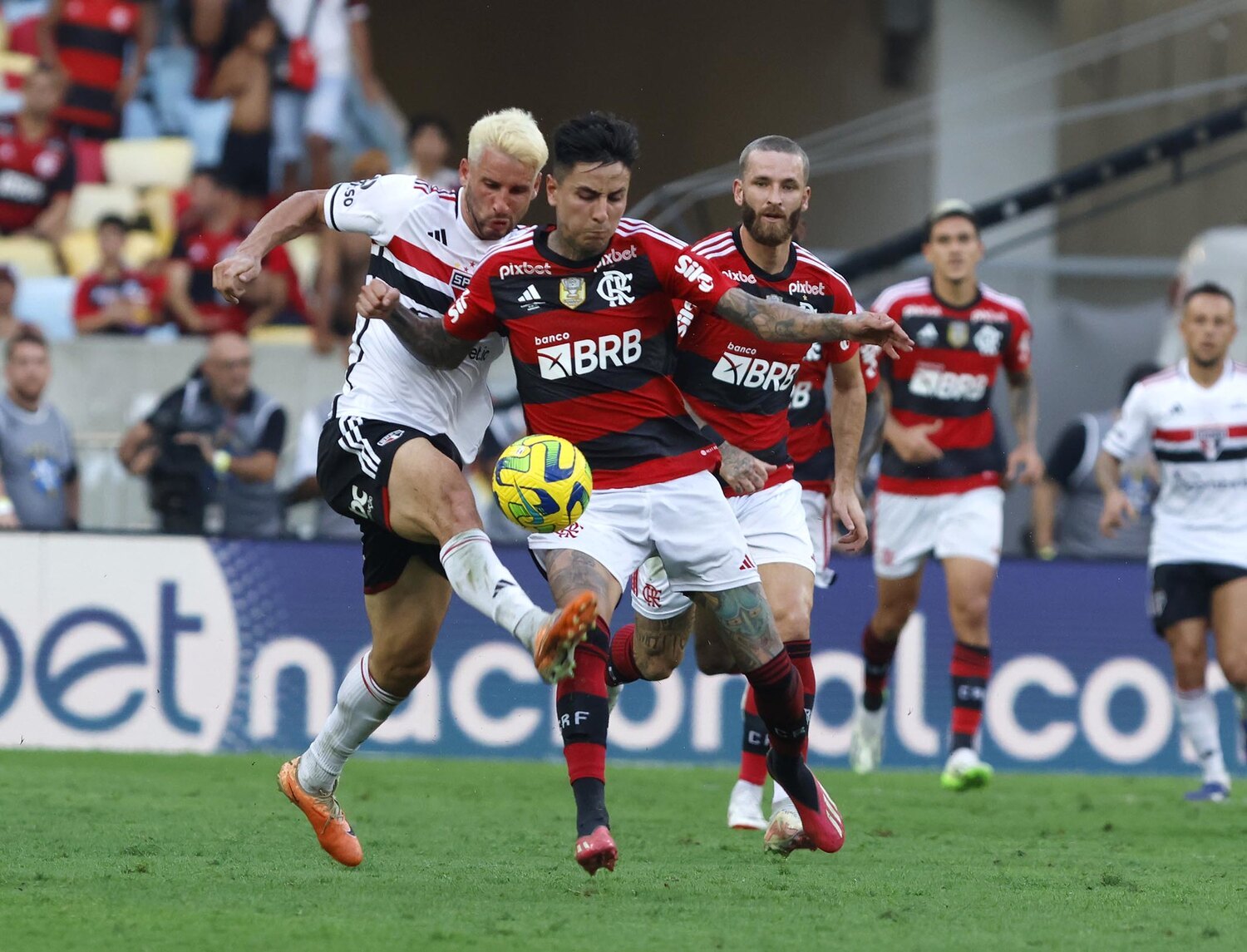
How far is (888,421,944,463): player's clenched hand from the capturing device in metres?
10.4

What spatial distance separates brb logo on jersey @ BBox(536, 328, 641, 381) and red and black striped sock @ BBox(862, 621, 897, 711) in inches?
189

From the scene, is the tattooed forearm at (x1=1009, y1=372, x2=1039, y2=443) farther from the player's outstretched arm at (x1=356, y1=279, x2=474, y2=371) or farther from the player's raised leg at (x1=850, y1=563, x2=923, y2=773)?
the player's outstretched arm at (x1=356, y1=279, x2=474, y2=371)

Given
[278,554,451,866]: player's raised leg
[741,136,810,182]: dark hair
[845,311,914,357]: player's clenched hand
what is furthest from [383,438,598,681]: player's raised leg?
[741,136,810,182]: dark hair

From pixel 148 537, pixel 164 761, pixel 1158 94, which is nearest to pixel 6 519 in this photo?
pixel 148 537

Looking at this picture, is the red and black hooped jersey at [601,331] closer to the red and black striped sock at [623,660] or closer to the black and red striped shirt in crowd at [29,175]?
the red and black striped sock at [623,660]

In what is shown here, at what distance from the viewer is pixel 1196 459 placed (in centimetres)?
1015

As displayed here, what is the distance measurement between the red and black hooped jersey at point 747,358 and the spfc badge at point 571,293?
1.22 meters

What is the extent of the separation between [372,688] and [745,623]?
1302mm

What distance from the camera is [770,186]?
7184mm

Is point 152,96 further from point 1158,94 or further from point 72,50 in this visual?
point 1158,94

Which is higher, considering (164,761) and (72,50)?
(72,50)

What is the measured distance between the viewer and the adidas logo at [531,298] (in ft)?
20.1

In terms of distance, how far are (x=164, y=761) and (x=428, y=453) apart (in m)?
5.19

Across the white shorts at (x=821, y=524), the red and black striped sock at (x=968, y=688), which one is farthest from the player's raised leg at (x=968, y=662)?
the white shorts at (x=821, y=524)
